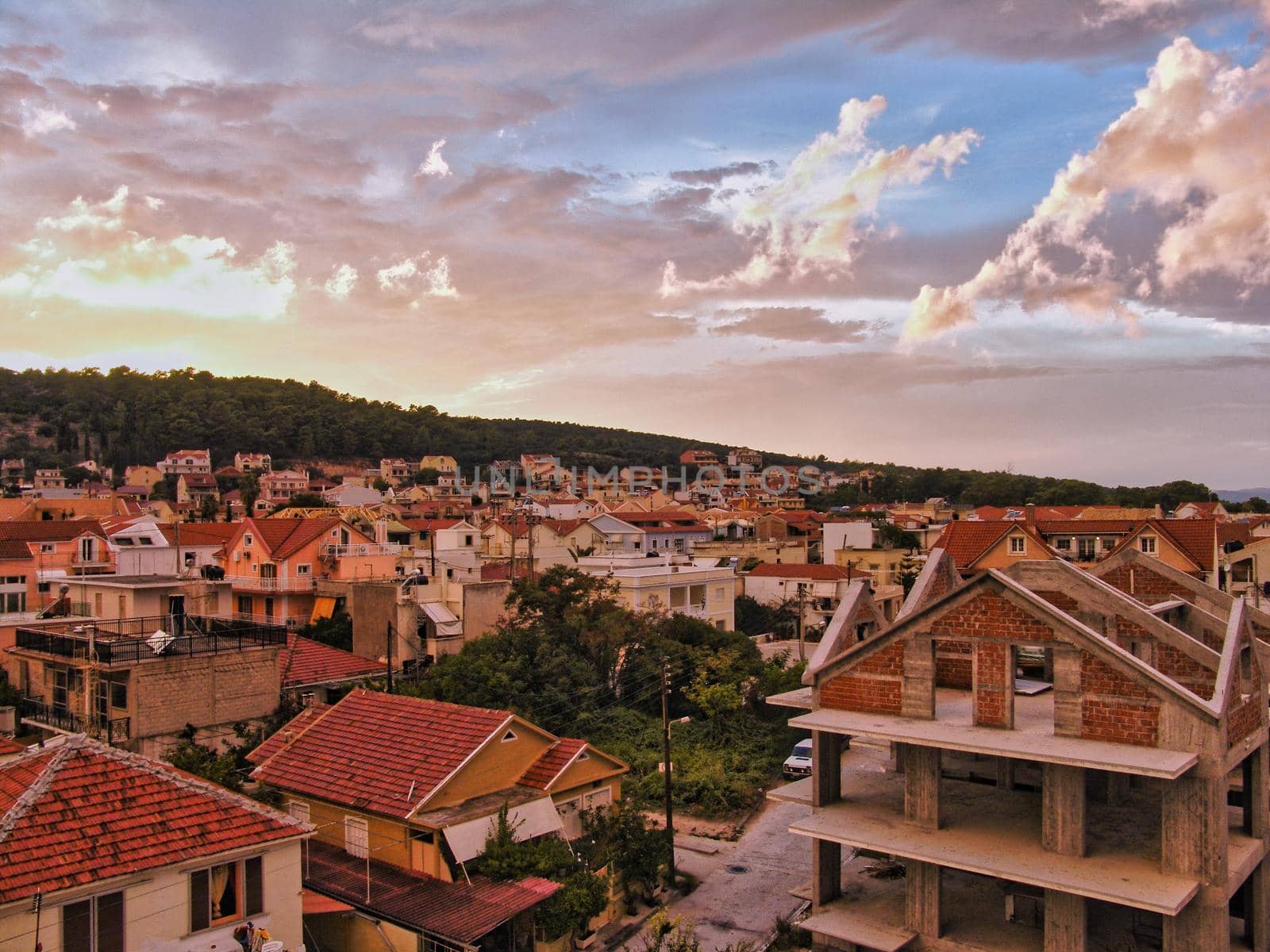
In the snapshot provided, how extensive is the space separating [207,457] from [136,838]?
462ft

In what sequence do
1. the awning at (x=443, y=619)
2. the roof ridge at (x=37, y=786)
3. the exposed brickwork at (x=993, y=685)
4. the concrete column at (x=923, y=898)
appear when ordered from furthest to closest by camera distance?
the awning at (x=443, y=619), the concrete column at (x=923, y=898), the exposed brickwork at (x=993, y=685), the roof ridge at (x=37, y=786)

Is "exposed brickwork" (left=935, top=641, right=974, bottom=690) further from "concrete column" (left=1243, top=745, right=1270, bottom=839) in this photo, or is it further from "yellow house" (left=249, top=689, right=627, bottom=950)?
"yellow house" (left=249, top=689, right=627, bottom=950)

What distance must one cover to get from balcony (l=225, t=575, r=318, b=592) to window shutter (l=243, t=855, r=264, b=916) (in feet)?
101

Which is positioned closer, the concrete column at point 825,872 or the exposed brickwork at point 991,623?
the exposed brickwork at point 991,623

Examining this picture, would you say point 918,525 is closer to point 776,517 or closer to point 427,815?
point 776,517

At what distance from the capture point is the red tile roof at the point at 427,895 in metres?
15.2

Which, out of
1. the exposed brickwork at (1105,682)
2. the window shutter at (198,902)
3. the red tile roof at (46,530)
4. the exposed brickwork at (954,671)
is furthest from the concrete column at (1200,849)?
the red tile roof at (46,530)

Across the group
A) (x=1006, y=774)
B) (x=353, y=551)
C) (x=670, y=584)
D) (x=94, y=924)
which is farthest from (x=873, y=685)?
(x=353, y=551)

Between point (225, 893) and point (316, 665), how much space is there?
18.2m

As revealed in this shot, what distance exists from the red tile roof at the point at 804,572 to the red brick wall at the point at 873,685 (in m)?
41.2

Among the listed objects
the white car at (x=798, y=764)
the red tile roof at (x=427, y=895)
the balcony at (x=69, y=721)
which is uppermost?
the balcony at (x=69, y=721)

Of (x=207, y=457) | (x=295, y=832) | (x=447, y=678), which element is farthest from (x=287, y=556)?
(x=207, y=457)

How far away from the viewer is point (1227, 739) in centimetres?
1260

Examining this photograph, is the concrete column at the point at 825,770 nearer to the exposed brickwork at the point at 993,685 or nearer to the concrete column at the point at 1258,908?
the exposed brickwork at the point at 993,685
